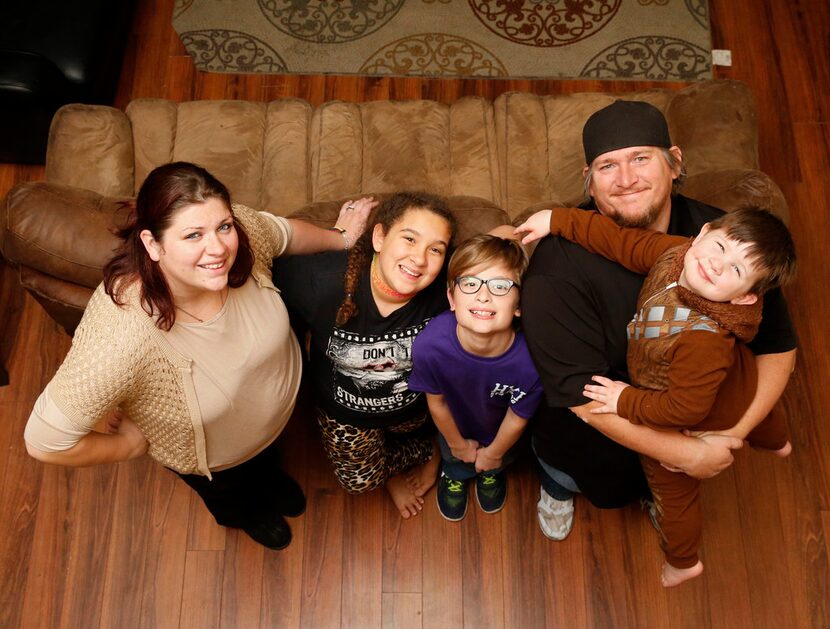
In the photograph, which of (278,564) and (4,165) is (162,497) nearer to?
(278,564)

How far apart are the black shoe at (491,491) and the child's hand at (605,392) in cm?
75

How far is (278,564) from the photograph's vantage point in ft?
7.94

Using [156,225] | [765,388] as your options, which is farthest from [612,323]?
[156,225]

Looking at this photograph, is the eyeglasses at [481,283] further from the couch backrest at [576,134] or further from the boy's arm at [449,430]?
the couch backrest at [576,134]

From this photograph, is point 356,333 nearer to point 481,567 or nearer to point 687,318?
point 687,318

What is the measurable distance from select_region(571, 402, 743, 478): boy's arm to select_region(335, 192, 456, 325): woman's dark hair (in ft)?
1.92

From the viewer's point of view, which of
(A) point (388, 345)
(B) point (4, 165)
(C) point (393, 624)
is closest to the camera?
(A) point (388, 345)

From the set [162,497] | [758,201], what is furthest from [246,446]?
[758,201]

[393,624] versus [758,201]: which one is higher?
[758,201]

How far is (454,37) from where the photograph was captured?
330 centimetres

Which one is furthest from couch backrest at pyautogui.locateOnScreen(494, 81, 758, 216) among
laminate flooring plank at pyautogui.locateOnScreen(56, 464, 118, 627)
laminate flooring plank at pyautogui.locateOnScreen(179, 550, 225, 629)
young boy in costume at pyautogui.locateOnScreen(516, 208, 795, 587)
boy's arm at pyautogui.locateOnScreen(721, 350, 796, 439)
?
laminate flooring plank at pyautogui.locateOnScreen(56, 464, 118, 627)

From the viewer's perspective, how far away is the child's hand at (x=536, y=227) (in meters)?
1.93

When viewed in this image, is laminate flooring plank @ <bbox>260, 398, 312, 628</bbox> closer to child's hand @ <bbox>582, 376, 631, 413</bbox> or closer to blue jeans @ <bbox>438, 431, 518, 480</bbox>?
blue jeans @ <bbox>438, 431, 518, 480</bbox>

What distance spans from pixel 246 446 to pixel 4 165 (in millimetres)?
2003
